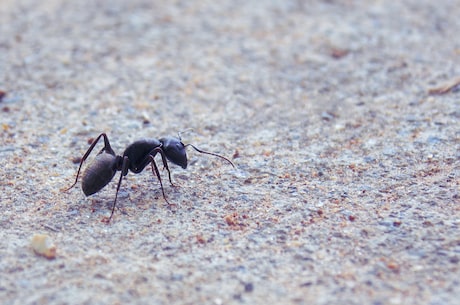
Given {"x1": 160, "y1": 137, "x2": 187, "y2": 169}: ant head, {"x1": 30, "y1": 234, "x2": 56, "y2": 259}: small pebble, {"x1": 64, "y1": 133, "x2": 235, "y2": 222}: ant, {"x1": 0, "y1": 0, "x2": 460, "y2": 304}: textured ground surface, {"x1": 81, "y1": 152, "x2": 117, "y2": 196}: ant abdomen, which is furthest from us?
{"x1": 160, "y1": 137, "x2": 187, "y2": 169}: ant head

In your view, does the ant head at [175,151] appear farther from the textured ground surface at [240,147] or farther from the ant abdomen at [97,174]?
the ant abdomen at [97,174]

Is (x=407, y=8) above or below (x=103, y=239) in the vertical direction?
above

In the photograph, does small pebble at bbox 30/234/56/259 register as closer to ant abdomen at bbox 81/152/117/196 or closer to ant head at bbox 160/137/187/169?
ant abdomen at bbox 81/152/117/196

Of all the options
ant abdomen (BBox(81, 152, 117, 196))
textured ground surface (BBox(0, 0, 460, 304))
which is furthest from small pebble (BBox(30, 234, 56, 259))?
ant abdomen (BBox(81, 152, 117, 196))

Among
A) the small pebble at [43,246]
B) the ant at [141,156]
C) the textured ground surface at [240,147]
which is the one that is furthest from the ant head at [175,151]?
the small pebble at [43,246]

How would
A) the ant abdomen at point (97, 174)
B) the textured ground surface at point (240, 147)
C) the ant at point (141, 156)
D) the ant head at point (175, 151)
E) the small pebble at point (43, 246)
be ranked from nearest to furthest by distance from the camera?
the textured ground surface at point (240, 147) < the small pebble at point (43, 246) < the ant abdomen at point (97, 174) < the ant at point (141, 156) < the ant head at point (175, 151)

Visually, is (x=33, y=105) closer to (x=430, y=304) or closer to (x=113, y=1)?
(x=113, y=1)

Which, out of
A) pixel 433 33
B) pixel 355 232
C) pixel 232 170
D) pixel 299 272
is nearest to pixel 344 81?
pixel 433 33
